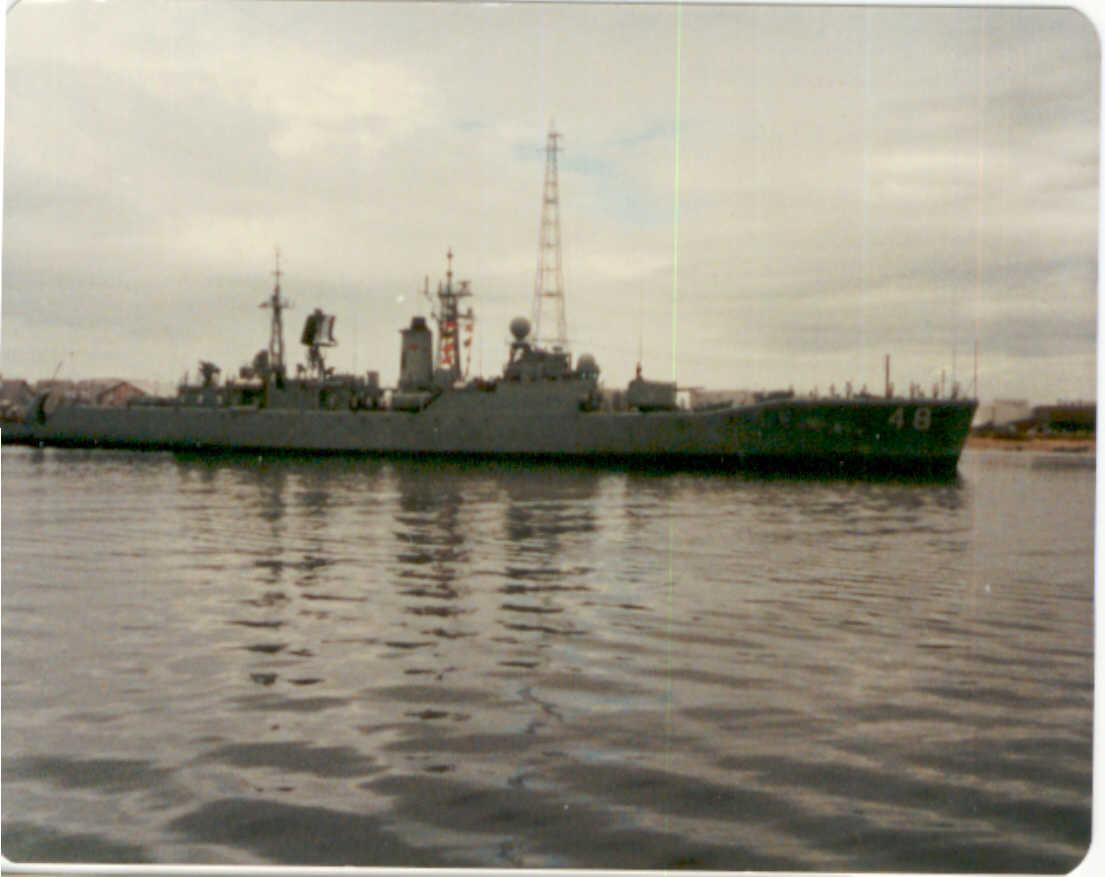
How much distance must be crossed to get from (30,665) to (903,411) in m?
25.0

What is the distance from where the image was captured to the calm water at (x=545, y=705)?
12.6 feet

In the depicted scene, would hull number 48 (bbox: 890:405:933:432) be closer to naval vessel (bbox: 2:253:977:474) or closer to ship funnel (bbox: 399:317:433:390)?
naval vessel (bbox: 2:253:977:474)

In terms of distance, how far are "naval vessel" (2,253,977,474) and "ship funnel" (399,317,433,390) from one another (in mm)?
46

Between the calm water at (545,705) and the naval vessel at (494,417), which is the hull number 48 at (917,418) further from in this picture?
the calm water at (545,705)

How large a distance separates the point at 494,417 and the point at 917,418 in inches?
468

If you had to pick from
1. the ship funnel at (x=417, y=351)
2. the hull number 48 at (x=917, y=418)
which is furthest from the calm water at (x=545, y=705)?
the ship funnel at (x=417, y=351)

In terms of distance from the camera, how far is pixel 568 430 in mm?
30016

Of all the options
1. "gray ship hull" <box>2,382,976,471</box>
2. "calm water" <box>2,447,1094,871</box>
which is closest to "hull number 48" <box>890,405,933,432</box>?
"gray ship hull" <box>2,382,976,471</box>

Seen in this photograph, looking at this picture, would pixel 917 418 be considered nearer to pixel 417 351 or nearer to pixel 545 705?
pixel 417 351

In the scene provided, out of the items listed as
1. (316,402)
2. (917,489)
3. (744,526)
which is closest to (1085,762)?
(744,526)

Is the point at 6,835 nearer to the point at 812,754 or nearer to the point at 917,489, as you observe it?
the point at 812,754

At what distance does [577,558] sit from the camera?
33.1 feet

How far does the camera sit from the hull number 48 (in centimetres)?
2747

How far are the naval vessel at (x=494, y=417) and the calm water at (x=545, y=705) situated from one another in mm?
17318
